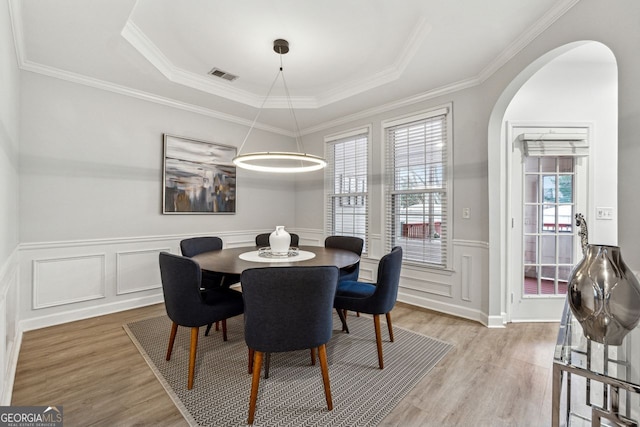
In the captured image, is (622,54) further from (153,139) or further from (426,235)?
(153,139)

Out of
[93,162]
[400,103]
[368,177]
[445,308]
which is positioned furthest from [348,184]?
[93,162]

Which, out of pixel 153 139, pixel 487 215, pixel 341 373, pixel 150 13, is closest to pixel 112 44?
pixel 150 13

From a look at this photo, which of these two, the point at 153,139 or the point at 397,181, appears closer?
the point at 153,139

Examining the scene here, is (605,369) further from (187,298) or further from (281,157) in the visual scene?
(281,157)

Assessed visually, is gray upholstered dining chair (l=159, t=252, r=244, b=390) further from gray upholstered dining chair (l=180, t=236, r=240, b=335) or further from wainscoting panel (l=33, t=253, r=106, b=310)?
wainscoting panel (l=33, t=253, r=106, b=310)

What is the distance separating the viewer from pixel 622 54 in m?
1.55

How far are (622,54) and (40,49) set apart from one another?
4.23 metres

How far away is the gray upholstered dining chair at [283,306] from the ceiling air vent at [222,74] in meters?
2.61

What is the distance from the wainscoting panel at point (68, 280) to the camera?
276 cm

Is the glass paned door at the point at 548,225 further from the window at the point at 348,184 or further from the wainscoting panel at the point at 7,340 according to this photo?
the wainscoting panel at the point at 7,340

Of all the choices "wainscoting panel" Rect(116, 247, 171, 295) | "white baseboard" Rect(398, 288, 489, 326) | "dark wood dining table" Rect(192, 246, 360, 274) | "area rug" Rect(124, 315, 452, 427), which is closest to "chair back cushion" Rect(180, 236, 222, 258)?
"dark wood dining table" Rect(192, 246, 360, 274)

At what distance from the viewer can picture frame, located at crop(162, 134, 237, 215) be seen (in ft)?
11.8

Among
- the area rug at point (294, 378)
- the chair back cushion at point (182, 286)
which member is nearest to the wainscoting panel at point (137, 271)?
the area rug at point (294, 378)

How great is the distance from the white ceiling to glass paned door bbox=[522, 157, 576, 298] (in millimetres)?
1231
